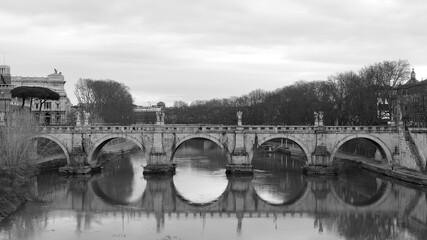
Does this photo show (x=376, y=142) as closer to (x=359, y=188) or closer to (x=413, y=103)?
(x=359, y=188)

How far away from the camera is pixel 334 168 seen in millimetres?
36000

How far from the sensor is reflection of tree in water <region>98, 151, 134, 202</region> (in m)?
29.6

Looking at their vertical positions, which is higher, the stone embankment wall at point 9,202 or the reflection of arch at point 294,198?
the stone embankment wall at point 9,202

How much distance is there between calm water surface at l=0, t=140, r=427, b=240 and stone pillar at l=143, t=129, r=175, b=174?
0.88m

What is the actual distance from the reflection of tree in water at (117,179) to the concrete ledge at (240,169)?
7.08m

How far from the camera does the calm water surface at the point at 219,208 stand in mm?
20531

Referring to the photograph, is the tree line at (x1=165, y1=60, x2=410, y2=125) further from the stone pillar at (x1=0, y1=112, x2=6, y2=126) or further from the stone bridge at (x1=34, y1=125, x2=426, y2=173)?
the stone pillar at (x1=0, y1=112, x2=6, y2=126)

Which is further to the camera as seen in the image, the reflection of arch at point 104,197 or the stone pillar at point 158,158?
the stone pillar at point 158,158

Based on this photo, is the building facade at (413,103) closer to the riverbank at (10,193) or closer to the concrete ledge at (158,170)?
the concrete ledge at (158,170)

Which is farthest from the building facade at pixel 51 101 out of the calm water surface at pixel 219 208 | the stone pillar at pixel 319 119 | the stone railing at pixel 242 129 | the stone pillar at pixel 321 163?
the stone pillar at pixel 321 163

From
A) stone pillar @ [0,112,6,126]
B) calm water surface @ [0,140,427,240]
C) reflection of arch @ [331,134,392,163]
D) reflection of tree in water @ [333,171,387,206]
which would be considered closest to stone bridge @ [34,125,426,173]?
reflection of arch @ [331,134,392,163]

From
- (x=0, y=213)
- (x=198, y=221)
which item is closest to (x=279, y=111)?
(x=198, y=221)

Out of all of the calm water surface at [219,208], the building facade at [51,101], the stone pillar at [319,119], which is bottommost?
the calm water surface at [219,208]

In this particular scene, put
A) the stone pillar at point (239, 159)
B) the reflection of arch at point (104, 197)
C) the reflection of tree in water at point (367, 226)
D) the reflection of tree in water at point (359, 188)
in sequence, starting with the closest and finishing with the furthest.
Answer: the reflection of tree in water at point (367, 226)
the reflection of arch at point (104, 197)
the reflection of tree in water at point (359, 188)
the stone pillar at point (239, 159)
